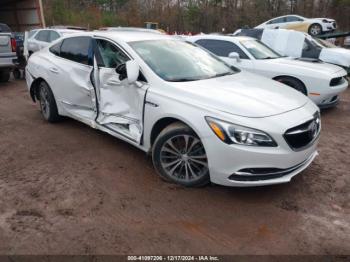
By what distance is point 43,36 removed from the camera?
1384 centimetres

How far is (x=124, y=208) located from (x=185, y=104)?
4.08ft

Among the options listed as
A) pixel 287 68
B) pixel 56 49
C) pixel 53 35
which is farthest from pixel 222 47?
pixel 53 35

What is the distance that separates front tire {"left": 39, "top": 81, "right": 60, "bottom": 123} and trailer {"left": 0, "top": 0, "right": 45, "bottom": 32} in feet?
64.7

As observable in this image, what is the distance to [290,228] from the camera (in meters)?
3.42

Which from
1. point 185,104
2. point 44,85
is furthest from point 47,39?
point 185,104

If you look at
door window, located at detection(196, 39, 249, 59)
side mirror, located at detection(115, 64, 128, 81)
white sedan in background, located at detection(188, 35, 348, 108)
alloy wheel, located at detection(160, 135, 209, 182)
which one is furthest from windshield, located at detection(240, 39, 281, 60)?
alloy wheel, located at detection(160, 135, 209, 182)

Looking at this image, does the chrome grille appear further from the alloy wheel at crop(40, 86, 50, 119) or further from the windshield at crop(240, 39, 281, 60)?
the windshield at crop(240, 39, 281, 60)

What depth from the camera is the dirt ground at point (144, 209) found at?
3166mm

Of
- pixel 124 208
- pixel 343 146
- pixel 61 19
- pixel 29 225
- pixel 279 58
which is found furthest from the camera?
pixel 61 19

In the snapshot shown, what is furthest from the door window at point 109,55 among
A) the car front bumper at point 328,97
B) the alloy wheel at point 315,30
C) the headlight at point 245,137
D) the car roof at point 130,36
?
the alloy wheel at point 315,30

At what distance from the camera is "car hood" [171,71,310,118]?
372 centimetres

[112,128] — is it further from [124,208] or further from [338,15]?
[338,15]

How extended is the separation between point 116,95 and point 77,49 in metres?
1.33

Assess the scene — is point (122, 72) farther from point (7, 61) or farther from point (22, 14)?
point (22, 14)
